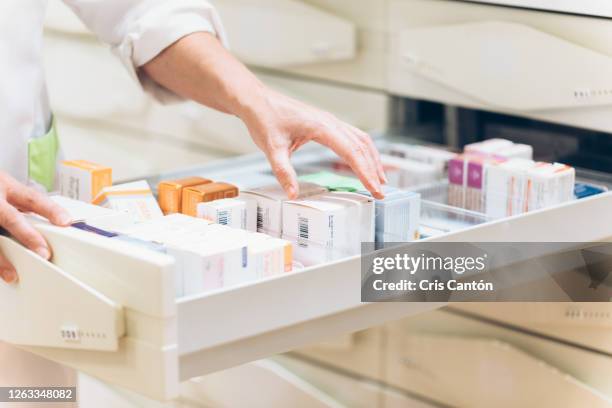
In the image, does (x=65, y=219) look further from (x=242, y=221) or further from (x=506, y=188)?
(x=506, y=188)

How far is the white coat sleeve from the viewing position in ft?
4.59

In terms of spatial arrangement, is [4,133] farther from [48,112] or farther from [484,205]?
[484,205]

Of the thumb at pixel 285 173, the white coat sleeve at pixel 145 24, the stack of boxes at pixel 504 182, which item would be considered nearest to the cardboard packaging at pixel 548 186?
the stack of boxes at pixel 504 182

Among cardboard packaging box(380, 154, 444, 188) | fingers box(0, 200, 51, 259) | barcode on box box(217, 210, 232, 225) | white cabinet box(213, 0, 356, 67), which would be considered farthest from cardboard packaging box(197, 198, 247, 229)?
white cabinet box(213, 0, 356, 67)

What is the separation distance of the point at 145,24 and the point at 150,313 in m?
0.59

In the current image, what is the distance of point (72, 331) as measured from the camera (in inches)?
40.1

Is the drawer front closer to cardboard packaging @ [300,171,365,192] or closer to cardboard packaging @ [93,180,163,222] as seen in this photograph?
cardboard packaging @ [300,171,365,192]

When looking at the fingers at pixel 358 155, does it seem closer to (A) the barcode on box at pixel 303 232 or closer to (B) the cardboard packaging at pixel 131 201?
(A) the barcode on box at pixel 303 232

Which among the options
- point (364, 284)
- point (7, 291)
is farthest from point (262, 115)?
point (7, 291)

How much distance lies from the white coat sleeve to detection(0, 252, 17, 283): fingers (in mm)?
445

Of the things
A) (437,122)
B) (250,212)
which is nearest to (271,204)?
(250,212)

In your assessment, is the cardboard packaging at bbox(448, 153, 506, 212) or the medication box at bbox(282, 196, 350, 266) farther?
the cardboard packaging at bbox(448, 153, 506, 212)

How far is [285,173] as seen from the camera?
3.96 feet

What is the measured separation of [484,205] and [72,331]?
0.67 meters
